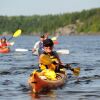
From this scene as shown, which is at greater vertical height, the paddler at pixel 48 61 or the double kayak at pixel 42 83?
the paddler at pixel 48 61

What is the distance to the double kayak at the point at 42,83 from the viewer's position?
15538 millimetres

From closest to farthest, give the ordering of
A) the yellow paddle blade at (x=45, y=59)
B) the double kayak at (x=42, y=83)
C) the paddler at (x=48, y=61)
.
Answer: the double kayak at (x=42, y=83), the paddler at (x=48, y=61), the yellow paddle blade at (x=45, y=59)

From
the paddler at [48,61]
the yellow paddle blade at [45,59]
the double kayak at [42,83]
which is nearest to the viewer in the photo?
the double kayak at [42,83]

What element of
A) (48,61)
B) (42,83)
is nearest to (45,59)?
(48,61)

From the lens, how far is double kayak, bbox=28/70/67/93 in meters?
15.5

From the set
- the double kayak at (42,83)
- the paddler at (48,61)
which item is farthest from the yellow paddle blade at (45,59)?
the double kayak at (42,83)

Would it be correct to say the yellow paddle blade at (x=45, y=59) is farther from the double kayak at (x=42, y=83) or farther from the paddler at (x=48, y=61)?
the double kayak at (x=42, y=83)

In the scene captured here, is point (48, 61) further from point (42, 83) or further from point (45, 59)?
point (42, 83)

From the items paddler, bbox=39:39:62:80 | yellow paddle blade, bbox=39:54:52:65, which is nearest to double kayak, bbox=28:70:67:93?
paddler, bbox=39:39:62:80

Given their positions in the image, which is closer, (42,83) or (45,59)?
(42,83)

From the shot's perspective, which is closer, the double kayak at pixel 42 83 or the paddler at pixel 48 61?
the double kayak at pixel 42 83

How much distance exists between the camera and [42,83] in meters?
15.9

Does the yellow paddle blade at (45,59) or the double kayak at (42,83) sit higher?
the yellow paddle blade at (45,59)

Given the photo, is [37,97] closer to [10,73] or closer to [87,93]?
[87,93]
